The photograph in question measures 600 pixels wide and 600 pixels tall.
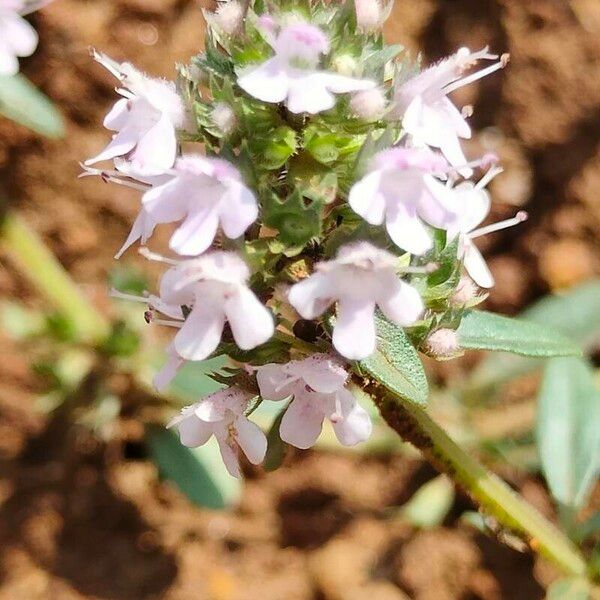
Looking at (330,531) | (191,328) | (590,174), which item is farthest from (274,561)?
(191,328)

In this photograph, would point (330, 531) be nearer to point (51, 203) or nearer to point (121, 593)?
point (121, 593)

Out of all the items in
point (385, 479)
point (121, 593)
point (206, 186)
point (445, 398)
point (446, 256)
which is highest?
point (206, 186)

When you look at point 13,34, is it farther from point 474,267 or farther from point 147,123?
point 474,267

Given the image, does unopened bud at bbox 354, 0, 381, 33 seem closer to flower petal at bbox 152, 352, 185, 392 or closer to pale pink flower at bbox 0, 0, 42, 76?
flower petal at bbox 152, 352, 185, 392

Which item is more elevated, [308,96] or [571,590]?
[308,96]

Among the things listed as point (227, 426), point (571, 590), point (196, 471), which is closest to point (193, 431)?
point (227, 426)

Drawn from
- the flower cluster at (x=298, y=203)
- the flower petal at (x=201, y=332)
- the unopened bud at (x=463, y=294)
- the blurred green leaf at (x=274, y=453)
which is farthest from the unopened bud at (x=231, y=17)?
the blurred green leaf at (x=274, y=453)

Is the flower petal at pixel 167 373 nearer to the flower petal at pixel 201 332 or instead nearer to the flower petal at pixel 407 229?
the flower petal at pixel 201 332
